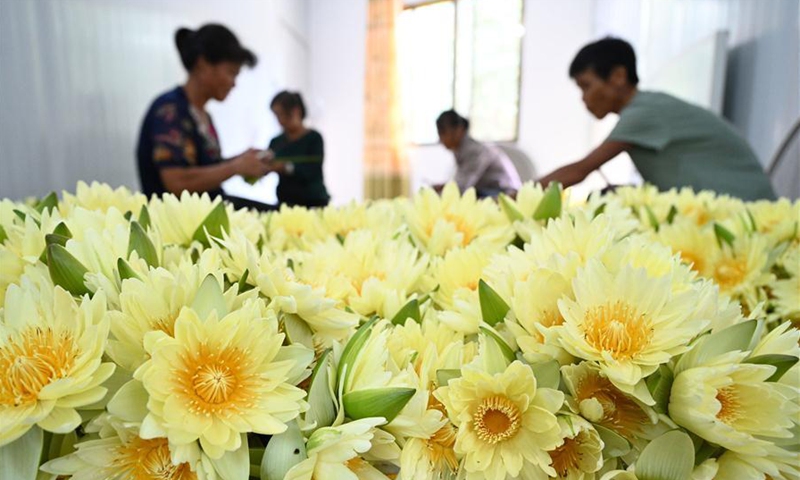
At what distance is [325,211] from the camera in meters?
0.66

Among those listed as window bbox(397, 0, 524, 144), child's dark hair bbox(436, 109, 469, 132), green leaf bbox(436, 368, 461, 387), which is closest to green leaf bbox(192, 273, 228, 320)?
green leaf bbox(436, 368, 461, 387)

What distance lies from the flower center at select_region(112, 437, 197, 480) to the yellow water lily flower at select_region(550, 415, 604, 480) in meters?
0.18

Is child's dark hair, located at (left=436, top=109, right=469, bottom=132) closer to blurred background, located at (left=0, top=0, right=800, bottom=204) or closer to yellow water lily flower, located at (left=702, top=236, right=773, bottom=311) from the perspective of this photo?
blurred background, located at (left=0, top=0, right=800, bottom=204)

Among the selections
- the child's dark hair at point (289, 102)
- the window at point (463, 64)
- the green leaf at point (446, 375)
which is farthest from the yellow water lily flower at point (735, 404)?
the window at point (463, 64)

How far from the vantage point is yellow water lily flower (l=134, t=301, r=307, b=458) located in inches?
8.1

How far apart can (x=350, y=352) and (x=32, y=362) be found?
0.47 feet

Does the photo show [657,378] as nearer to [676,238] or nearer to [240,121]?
[676,238]

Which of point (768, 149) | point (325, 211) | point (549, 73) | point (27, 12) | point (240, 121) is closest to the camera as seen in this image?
point (325, 211)

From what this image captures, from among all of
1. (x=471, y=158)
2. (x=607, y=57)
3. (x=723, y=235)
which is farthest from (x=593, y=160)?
(x=471, y=158)

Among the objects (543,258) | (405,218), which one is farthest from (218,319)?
(405,218)

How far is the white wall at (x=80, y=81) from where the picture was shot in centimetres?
126

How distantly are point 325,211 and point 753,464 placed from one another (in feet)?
1.72

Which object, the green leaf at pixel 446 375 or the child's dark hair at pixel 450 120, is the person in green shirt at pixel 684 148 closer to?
the green leaf at pixel 446 375

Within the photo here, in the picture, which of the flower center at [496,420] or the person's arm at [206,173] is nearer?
the flower center at [496,420]
